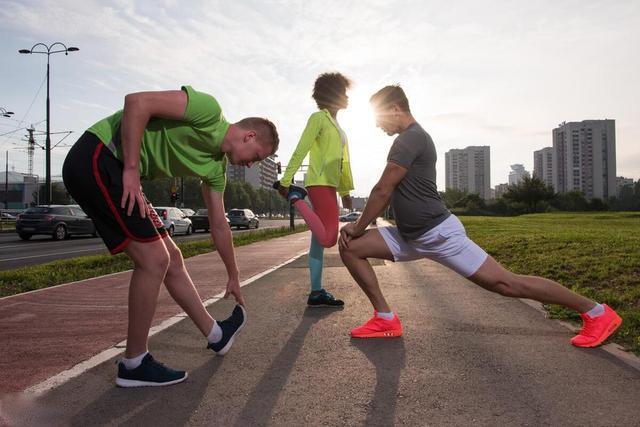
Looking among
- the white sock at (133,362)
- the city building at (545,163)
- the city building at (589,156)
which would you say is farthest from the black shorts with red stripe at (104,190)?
the city building at (545,163)

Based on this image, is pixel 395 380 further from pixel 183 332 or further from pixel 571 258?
pixel 571 258

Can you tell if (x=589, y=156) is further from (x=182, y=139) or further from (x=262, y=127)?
(x=182, y=139)

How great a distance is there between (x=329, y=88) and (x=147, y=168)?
246 cm

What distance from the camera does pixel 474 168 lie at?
173625 mm

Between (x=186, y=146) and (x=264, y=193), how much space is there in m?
146

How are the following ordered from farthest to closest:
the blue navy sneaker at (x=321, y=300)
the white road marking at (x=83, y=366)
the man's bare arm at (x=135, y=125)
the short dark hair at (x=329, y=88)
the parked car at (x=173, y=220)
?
the parked car at (x=173, y=220), the blue navy sneaker at (x=321, y=300), the short dark hair at (x=329, y=88), the white road marking at (x=83, y=366), the man's bare arm at (x=135, y=125)

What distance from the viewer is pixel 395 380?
3.05 metres

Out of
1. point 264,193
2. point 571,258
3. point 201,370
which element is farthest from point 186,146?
point 264,193

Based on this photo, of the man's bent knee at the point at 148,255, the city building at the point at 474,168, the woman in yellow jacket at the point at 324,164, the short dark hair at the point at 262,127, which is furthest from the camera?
the city building at the point at 474,168

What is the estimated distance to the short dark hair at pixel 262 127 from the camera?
313cm

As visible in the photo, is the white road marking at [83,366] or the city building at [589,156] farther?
the city building at [589,156]

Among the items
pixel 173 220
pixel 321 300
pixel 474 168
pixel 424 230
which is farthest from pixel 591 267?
pixel 474 168

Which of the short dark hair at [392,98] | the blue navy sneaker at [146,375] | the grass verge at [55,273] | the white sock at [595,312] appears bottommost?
the grass verge at [55,273]

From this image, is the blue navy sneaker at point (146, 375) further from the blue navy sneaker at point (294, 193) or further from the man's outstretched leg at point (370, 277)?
the blue navy sneaker at point (294, 193)
